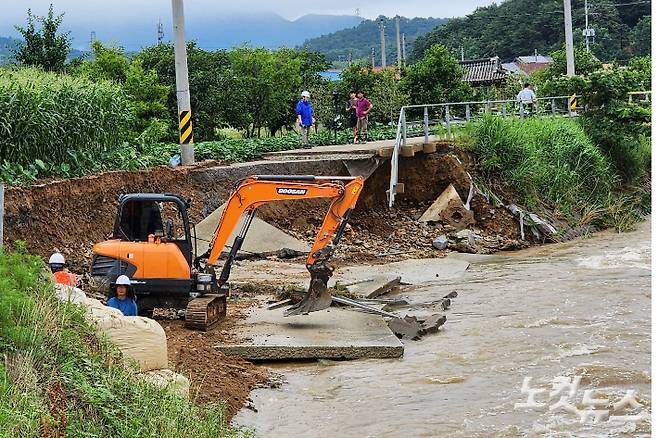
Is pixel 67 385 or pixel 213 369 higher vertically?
pixel 67 385

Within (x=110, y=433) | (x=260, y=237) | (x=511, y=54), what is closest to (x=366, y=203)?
(x=260, y=237)

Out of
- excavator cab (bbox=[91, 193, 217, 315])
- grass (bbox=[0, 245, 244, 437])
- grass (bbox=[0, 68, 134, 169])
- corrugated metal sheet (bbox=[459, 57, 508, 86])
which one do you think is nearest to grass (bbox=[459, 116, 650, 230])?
grass (bbox=[0, 68, 134, 169])

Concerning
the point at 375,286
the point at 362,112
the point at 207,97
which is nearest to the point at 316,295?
the point at 375,286

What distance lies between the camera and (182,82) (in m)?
23.4

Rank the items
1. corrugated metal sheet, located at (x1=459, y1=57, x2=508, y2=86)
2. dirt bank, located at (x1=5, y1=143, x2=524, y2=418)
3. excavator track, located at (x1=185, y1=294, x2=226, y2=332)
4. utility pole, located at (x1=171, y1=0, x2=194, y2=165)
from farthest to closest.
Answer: corrugated metal sheet, located at (x1=459, y1=57, x2=508, y2=86) < utility pole, located at (x1=171, y1=0, x2=194, y2=165) < excavator track, located at (x1=185, y1=294, x2=226, y2=332) < dirt bank, located at (x1=5, y1=143, x2=524, y2=418)

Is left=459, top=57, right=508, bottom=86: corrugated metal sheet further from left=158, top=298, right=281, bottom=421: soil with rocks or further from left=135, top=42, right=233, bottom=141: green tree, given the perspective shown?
left=158, top=298, right=281, bottom=421: soil with rocks

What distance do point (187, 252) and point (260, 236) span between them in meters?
7.06

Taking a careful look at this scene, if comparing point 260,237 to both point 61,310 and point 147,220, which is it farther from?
point 61,310

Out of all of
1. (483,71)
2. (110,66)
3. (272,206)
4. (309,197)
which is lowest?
(272,206)

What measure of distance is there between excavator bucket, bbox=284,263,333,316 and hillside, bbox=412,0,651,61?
6375cm

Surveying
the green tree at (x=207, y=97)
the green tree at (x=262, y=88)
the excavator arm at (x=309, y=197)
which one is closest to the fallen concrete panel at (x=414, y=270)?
the excavator arm at (x=309, y=197)

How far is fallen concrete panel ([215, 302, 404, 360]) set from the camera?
13672 millimetres

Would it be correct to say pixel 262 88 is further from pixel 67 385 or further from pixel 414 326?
pixel 67 385

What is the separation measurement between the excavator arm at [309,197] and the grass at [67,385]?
5.00 meters
